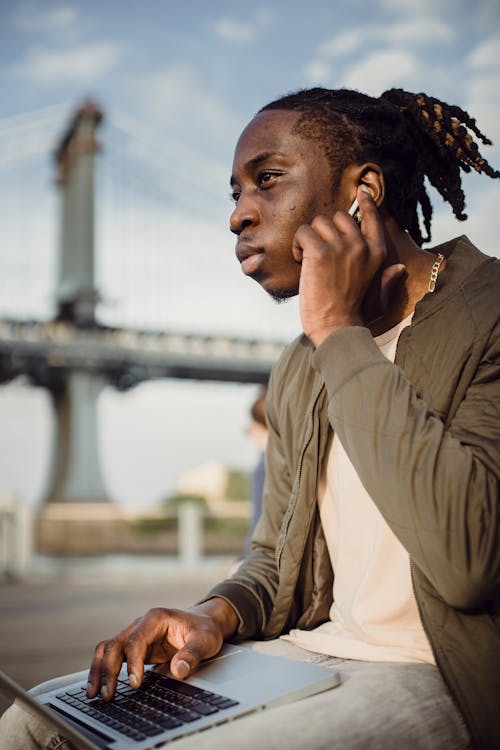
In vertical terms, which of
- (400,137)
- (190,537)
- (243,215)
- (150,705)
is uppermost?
(400,137)

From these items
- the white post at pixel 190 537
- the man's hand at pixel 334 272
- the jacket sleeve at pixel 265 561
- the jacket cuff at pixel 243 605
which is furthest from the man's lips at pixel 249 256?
the white post at pixel 190 537

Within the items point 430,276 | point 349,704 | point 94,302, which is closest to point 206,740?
point 349,704

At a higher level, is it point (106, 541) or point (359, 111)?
point (359, 111)

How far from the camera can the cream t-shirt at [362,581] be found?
1009mm

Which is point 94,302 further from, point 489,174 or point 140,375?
point 489,174

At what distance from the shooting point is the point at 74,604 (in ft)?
19.6

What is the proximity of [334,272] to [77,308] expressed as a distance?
17598mm

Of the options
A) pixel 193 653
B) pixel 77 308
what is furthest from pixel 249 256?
pixel 77 308

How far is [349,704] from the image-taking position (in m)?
0.85

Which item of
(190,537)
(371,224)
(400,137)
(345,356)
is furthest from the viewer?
(190,537)

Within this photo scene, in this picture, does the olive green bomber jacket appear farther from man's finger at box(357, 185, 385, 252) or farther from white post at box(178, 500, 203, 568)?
white post at box(178, 500, 203, 568)

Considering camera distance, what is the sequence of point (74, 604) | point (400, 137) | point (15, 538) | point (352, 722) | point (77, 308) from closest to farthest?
point (352, 722), point (400, 137), point (74, 604), point (15, 538), point (77, 308)

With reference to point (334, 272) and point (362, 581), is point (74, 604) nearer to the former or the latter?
point (362, 581)

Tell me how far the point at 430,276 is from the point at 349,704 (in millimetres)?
597
